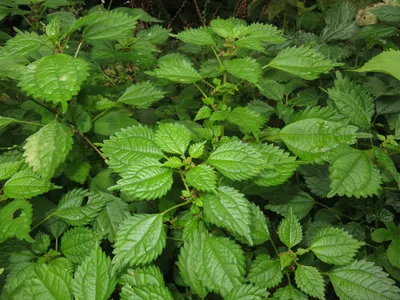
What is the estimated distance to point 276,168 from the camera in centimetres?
108

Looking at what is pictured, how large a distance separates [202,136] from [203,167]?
0.88ft

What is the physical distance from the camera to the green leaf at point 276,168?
3.48 feet

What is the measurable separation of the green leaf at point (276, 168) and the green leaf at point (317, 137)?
0.22 feet

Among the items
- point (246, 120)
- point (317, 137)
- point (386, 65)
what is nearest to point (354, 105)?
point (386, 65)

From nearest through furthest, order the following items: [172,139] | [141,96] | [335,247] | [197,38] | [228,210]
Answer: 1. [228,210]
2. [172,139]
3. [335,247]
4. [197,38]
5. [141,96]

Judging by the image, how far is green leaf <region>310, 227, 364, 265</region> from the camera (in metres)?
1.13

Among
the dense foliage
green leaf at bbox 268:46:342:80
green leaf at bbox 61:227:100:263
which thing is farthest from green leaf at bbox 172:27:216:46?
green leaf at bbox 61:227:100:263

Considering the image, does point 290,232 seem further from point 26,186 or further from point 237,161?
point 26,186

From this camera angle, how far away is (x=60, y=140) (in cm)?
109

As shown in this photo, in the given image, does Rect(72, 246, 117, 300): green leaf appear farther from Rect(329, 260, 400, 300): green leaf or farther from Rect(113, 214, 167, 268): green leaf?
Rect(329, 260, 400, 300): green leaf

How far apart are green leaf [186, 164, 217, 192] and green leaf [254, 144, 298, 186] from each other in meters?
0.17

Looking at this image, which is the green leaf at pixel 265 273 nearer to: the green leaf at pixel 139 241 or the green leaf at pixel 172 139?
the green leaf at pixel 139 241

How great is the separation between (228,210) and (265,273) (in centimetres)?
32

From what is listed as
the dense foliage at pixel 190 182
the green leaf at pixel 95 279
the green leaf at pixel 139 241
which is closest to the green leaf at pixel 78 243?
the dense foliage at pixel 190 182
